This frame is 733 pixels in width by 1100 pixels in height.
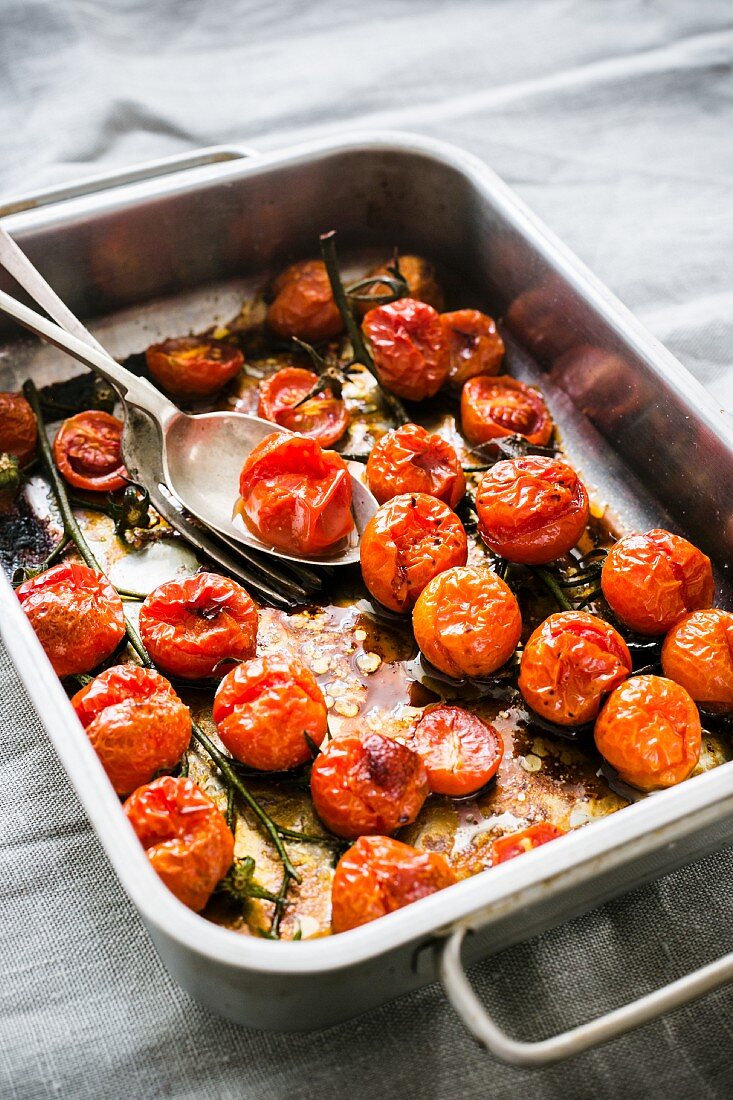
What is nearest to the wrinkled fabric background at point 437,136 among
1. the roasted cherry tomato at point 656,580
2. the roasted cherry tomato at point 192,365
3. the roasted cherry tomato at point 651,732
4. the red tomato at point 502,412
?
the roasted cherry tomato at point 651,732

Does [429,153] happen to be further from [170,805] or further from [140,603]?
[170,805]

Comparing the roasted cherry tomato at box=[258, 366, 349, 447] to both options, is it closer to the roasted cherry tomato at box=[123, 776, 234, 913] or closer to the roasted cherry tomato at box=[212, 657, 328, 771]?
the roasted cherry tomato at box=[212, 657, 328, 771]

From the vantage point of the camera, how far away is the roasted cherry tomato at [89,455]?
94.8 inches

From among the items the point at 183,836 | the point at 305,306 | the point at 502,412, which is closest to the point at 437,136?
the point at 305,306

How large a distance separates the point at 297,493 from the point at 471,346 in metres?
0.69

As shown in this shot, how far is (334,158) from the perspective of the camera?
2.76 meters

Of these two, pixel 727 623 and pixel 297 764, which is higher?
pixel 727 623

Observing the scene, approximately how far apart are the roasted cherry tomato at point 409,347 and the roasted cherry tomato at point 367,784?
3.37 feet

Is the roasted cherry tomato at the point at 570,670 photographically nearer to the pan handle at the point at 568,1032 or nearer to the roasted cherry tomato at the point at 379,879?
the roasted cherry tomato at the point at 379,879

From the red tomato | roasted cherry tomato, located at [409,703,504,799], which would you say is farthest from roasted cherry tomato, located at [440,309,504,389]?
roasted cherry tomato, located at [409,703,504,799]

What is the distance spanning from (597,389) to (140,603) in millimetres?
1140

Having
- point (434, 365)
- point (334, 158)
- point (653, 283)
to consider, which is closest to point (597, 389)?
point (434, 365)

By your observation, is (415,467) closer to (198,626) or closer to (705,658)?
(198,626)

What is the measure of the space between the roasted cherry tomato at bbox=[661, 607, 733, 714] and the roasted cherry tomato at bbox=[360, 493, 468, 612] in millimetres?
440
